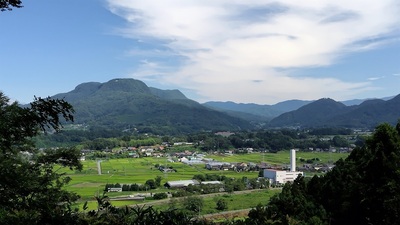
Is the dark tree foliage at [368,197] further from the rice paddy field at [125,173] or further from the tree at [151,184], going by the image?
the tree at [151,184]

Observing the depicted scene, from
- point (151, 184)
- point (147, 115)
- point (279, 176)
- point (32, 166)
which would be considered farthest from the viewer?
point (147, 115)

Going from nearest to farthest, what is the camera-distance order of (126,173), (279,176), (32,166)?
(32,166) < (279,176) < (126,173)

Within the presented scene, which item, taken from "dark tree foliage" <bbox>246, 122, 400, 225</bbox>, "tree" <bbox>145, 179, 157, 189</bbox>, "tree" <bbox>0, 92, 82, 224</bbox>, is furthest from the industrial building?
"tree" <bbox>0, 92, 82, 224</bbox>

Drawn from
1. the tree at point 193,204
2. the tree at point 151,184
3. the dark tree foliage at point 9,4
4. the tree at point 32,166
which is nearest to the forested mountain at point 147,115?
the tree at point 151,184

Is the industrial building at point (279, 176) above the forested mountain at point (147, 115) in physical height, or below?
below

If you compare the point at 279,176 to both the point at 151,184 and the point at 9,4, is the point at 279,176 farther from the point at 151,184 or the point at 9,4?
the point at 9,4

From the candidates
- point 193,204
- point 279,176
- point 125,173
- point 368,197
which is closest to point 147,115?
point 125,173

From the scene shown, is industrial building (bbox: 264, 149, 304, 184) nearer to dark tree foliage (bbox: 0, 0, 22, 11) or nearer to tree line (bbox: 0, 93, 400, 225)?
tree line (bbox: 0, 93, 400, 225)

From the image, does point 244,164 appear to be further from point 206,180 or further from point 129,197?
point 129,197
